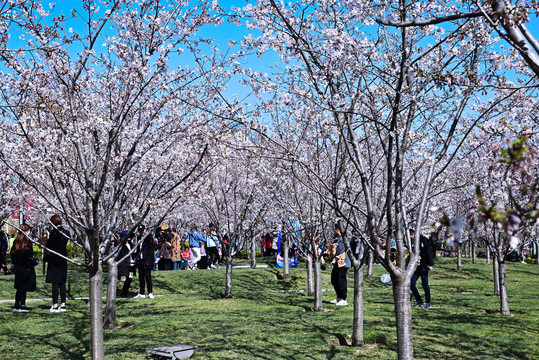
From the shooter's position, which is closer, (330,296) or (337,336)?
(337,336)

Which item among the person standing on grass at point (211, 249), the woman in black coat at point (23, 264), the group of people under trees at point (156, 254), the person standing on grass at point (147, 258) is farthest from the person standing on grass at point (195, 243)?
the woman in black coat at point (23, 264)

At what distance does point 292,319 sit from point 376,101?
559cm

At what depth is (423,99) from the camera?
19.2 ft

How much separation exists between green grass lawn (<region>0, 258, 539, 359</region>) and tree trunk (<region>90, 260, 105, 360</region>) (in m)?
1.10

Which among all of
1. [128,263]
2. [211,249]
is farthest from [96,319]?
[211,249]

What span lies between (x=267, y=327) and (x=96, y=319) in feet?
13.0

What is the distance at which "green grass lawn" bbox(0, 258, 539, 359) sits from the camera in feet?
24.7

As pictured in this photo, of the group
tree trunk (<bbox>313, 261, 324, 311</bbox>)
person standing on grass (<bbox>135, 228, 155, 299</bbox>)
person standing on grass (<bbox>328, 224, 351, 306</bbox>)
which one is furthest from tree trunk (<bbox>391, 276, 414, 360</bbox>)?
person standing on grass (<bbox>135, 228, 155, 299</bbox>)

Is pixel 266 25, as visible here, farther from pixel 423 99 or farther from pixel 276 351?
pixel 276 351

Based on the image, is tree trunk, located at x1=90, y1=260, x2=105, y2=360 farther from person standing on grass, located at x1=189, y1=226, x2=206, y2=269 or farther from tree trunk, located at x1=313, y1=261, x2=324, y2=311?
person standing on grass, located at x1=189, y1=226, x2=206, y2=269

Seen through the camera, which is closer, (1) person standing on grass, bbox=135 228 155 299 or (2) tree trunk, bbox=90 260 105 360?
(2) tree trunk, bbox=90 260 105 360

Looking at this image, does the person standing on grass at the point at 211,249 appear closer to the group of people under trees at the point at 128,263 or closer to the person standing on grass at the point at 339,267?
the group of people under trees at the point at 128,263

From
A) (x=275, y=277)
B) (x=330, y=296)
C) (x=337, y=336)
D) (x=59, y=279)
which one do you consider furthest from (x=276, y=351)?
(x=275, y=277)

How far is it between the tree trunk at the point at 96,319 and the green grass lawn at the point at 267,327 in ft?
3.60
